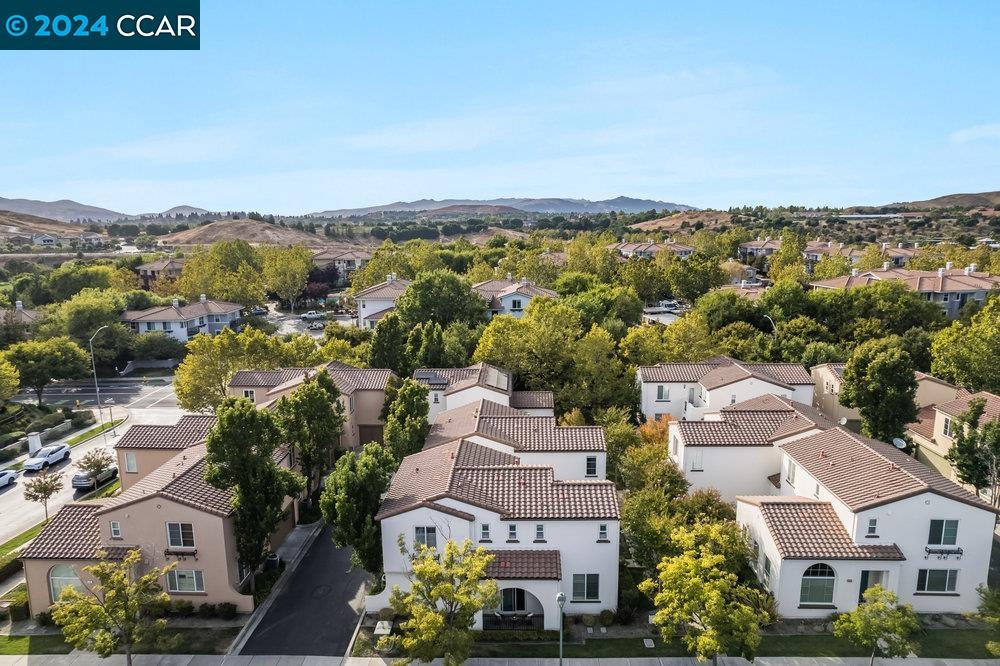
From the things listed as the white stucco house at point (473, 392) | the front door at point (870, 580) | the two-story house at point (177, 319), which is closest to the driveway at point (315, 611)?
the white stucco house at point (473, 392)

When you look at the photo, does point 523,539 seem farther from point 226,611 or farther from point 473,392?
point 473,392

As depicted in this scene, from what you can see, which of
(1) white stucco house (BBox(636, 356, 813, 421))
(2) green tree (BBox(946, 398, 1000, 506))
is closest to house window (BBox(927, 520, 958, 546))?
(2) green tree (BBox(946, 398, 1000, 506))

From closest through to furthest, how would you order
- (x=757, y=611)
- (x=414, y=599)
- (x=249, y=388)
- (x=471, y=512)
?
1. (x=414, y=599)
2. (x=757, y=611)
3. (x=471, y=512)
4. (x=249, y=388)

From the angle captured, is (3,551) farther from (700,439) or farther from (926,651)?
(926,651)

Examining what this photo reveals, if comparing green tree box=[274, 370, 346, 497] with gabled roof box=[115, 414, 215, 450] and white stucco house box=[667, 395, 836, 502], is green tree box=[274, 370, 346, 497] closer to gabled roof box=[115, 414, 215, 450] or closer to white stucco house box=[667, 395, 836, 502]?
gabled roof box=[115, 414, 215, 450]

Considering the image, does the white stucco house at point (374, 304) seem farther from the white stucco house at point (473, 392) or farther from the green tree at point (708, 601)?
the green tree at point (708, 601)

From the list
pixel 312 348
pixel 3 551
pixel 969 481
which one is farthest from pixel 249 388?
pixel 969 481
